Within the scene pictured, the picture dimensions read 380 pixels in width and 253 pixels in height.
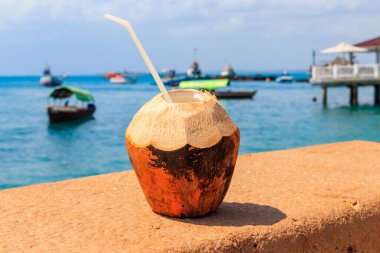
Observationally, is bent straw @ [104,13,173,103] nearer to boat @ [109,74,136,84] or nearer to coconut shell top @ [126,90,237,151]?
coconut shell top @ [126,90,237,151]

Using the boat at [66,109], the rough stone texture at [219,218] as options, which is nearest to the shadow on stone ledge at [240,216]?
the rough stone texture at [219,218]

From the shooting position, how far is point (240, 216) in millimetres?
4250

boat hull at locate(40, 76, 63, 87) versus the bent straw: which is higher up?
the bent straw

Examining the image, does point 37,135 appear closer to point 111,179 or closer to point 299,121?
point 299,121

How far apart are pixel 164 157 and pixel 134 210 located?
2.90 ft

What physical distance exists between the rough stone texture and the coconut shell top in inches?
25.8

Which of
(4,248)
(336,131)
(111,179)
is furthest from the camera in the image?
(336,131)

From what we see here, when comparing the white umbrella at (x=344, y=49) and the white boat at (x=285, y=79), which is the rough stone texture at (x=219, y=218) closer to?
the white umbrella at (x=344, y=49)

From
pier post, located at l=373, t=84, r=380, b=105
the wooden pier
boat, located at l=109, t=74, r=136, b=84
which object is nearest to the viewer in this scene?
the wooden pier

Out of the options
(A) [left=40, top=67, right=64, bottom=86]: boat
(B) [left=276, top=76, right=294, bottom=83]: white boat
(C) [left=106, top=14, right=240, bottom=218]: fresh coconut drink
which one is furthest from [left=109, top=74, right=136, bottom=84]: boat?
(C) [left=106, top=14, right=240, bottom=218]: fresh coconut drink

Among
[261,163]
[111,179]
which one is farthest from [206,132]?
[261,163]

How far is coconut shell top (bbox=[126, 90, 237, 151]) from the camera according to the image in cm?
381

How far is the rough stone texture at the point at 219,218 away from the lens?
3688mm

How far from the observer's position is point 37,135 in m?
29.4
